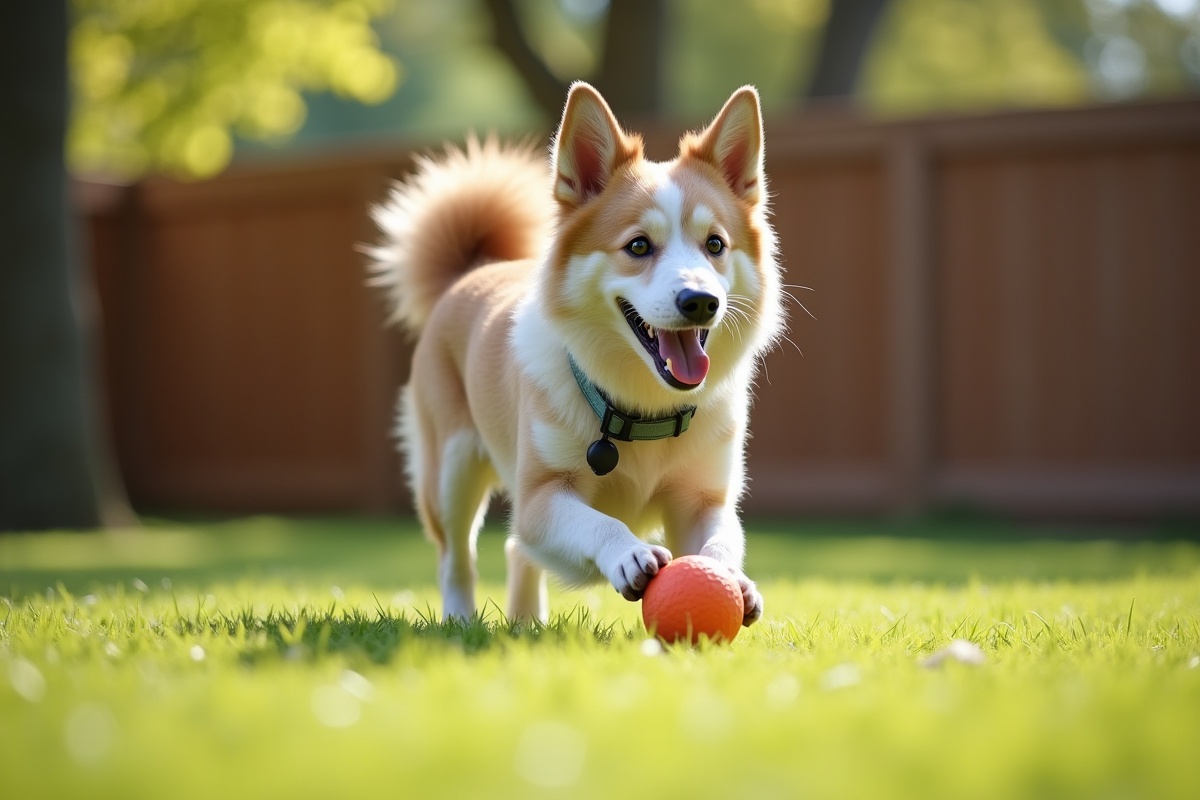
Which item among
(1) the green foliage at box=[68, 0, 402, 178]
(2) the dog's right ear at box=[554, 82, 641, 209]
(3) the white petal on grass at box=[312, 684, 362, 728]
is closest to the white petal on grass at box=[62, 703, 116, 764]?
(3) the white petal on grass at box=[312, 684, 362, 728]

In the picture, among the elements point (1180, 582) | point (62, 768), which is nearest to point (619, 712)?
point (62, 768)

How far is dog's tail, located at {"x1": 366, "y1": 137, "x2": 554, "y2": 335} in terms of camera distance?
468 centimetres

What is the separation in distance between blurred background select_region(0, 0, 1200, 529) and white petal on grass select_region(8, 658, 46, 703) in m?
6.07

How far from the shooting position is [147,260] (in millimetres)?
10758

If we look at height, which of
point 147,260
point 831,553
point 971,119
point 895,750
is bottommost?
point 831,553

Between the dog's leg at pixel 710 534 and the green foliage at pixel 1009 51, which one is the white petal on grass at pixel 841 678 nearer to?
the dog's leg at pixel 710 534

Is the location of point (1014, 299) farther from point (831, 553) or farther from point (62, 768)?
point (62, 768)

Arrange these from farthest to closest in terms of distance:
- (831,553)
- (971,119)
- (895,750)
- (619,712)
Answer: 1. (971,119)
2. (831,553)
3. (619,712)
4. (895,750)

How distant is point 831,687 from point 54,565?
205 inches

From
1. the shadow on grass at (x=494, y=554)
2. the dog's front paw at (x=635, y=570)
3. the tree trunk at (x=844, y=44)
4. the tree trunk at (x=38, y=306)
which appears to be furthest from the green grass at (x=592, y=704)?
the tree trunk at (x=844, y=44)

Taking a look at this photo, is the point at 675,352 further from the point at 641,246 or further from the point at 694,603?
the point at 694,603

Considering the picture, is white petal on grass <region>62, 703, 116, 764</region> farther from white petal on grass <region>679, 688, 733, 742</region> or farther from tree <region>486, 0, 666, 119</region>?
tree <region>486, 0, 666, 119</region>

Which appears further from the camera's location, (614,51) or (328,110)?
(328,110)

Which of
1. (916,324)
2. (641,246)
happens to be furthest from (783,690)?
(916,324)
